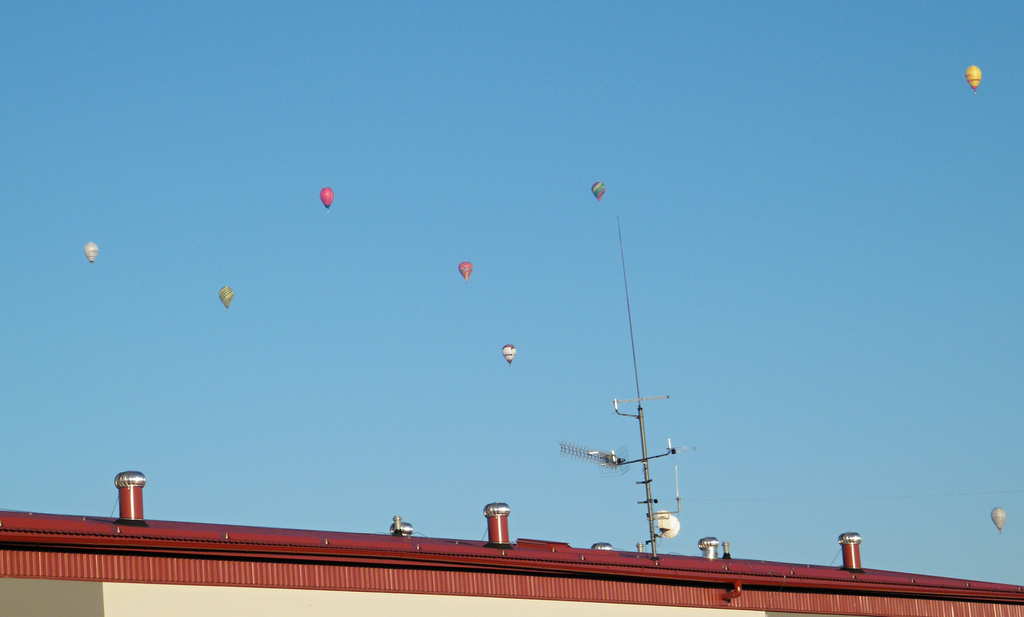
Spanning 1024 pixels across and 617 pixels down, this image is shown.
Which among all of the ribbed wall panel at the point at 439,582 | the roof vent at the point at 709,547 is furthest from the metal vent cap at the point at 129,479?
the roof vent at the point at 709,547

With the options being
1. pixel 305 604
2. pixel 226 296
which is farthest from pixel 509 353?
pixel 305 604

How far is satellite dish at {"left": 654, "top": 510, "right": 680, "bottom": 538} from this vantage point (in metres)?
45.9

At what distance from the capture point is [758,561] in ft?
153

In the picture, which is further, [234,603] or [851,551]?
[851,551]

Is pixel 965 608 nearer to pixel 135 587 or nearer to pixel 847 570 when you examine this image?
pixel 847 570

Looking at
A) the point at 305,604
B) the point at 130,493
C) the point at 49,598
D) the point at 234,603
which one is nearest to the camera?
the point at 49,598

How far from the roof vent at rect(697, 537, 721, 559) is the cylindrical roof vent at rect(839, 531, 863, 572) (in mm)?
4545

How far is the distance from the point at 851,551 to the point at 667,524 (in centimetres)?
534

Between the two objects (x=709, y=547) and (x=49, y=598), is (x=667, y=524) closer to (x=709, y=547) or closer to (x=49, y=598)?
(x=709, y=547)

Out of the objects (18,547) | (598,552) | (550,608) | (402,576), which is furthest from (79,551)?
(598,552)

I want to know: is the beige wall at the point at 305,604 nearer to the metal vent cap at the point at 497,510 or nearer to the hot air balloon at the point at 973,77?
the metal vent cap at the point at 497,510

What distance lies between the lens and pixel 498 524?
36625mm

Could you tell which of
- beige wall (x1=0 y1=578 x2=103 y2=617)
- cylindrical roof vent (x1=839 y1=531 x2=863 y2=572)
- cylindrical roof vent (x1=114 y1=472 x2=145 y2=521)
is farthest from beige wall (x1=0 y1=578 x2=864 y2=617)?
cylindrical roof vent (x1=839 y1=531 x2=863 y2=572)

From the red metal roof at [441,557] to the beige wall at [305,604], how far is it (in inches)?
7.8
